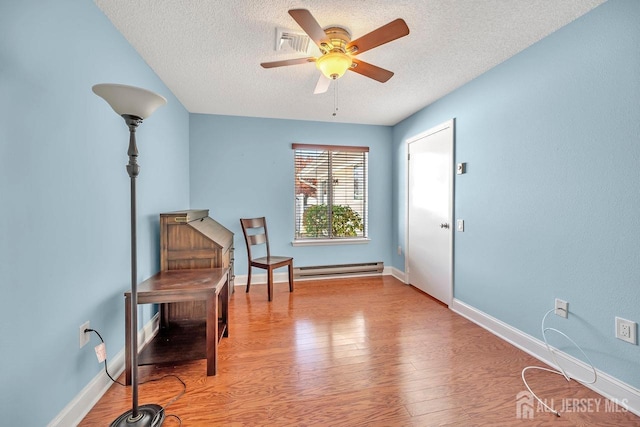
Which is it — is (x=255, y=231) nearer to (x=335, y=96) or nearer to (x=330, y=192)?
(x=330, y=192)

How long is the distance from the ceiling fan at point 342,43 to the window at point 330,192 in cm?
193

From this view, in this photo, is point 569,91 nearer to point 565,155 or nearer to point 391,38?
point 565,155

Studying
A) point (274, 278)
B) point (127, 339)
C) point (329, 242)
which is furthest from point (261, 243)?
point (127, 339)

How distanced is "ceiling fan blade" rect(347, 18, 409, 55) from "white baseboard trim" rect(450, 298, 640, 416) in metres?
2.33

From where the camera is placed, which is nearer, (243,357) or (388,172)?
(243,357)

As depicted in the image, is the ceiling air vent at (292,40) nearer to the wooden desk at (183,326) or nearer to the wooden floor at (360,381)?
the wooden desk at (183,326)

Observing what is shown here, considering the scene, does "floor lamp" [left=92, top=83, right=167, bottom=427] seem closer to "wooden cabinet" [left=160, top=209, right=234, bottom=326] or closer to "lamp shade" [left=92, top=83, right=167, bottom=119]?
"lamp shade" [left=92, top=83, right=167, bottom=119]

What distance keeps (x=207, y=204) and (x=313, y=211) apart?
1.47 meters

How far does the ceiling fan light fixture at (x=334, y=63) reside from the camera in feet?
A: 5.64

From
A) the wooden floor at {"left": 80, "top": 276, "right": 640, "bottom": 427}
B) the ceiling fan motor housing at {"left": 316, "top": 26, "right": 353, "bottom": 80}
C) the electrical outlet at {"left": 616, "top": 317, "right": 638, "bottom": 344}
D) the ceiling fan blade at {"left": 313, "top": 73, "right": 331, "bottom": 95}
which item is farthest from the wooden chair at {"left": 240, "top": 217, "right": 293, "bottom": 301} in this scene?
the electrical outlet at {"left": 616, "top": 317, "right": 638, "bottom": 344}

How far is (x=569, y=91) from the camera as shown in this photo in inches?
67.8

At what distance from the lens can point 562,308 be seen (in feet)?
5.84

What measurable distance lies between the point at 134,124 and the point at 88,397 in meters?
1.49

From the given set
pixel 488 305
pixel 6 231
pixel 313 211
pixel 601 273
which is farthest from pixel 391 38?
pixel 313 211
